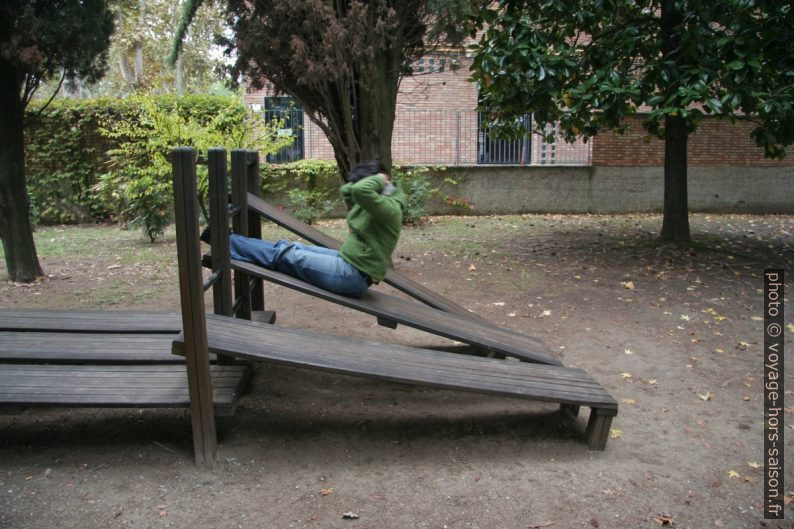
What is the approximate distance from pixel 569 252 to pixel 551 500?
742 centimetres

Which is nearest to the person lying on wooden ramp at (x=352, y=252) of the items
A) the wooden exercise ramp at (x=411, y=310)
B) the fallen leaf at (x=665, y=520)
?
the wooden exercise ramp at (x=411, y=310)

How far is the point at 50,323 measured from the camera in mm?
4574

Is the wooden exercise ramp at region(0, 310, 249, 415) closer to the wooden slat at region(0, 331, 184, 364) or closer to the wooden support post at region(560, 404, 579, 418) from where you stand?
the wooden slat at region(0, 331, 184, 364)

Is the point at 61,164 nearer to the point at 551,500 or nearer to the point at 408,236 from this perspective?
the point at 408,236

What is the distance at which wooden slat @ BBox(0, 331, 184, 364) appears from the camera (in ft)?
13.3

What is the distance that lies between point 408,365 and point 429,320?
730 millimetres

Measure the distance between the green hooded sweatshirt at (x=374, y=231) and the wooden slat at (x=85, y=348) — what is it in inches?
51.2

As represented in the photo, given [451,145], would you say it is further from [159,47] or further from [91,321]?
[159,47]

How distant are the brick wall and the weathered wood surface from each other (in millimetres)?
13800

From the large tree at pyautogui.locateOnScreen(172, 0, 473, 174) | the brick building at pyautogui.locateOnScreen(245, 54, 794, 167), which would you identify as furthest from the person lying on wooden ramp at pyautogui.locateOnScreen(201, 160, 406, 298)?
the brick building at pyautogui.locateOnScreen(245, 54, 794, 167)

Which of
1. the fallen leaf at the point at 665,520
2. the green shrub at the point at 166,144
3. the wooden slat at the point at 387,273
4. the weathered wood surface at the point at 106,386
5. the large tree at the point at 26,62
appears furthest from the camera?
the green shrub at the point at 166,144

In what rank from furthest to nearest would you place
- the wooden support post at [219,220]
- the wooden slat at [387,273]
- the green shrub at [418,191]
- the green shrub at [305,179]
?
the green shrub at [305,179]
the green shrub at [418,191]
the wooden slat at [387,273]
the wooden support post at [219,220]

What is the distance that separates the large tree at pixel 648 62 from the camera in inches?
314

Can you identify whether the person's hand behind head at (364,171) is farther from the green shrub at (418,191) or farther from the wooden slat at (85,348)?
the green shrub at (418,191)
